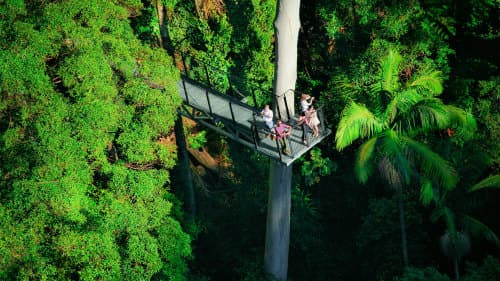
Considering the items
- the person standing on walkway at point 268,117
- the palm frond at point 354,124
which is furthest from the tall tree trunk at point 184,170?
the palm frond at point 354,124

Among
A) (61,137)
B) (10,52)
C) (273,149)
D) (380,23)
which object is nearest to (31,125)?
(61,137)

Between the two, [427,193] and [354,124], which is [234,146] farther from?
[427,193]

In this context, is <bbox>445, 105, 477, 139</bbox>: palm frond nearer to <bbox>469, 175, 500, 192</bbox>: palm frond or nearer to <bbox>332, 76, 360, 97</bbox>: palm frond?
<bbox>469, 175, 500, 192</bbox>: palm frond

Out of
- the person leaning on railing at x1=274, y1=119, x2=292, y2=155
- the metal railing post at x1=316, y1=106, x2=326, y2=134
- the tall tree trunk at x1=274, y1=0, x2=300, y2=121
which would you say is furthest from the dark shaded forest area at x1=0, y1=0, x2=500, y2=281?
the person leaning on railing at x1=274, y1=119, x2=292, y2=155

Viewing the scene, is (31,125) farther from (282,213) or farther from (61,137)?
(282,213)

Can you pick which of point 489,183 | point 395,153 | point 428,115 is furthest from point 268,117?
point 489,183

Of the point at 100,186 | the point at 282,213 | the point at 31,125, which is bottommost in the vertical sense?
the point at 282,213
